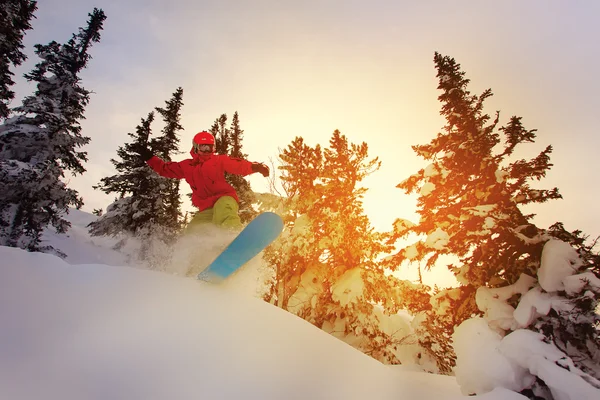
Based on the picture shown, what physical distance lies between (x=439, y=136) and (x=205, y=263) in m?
8.73

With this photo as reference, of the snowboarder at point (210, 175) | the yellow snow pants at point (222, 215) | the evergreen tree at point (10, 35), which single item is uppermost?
the evergreen tree at point (10, 35)

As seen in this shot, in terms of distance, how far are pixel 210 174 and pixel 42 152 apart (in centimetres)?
1325

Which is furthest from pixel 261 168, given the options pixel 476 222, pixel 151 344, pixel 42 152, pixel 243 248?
pixel 42 152

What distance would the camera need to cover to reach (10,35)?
12.2 m

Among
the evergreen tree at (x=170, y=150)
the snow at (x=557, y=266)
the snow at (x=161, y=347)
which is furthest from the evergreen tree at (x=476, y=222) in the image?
the evergreen tree at (x=170, y=150)

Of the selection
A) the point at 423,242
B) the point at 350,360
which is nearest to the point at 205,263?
the point at 350,360

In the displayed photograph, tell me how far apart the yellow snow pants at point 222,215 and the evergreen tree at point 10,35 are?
14.0m

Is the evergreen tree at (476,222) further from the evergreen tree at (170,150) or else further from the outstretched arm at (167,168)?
the evergreen tree at (170,150)

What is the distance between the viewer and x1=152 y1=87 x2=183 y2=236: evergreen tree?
17422 millimetres

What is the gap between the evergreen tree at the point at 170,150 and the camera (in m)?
17.4

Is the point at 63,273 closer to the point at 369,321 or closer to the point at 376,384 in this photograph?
the point at 376,384

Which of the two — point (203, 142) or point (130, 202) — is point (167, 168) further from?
point (130, 202)

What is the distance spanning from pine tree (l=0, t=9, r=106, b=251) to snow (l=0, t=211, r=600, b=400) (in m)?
13.3

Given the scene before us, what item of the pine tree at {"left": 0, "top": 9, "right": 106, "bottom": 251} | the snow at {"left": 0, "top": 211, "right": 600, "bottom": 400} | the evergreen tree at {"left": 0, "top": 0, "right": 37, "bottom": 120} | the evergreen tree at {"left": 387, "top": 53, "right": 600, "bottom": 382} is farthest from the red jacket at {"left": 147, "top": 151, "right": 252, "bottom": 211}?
the evergreen tree at {"left": 0, "top": 0, "right": 37, "bottom": 120}
